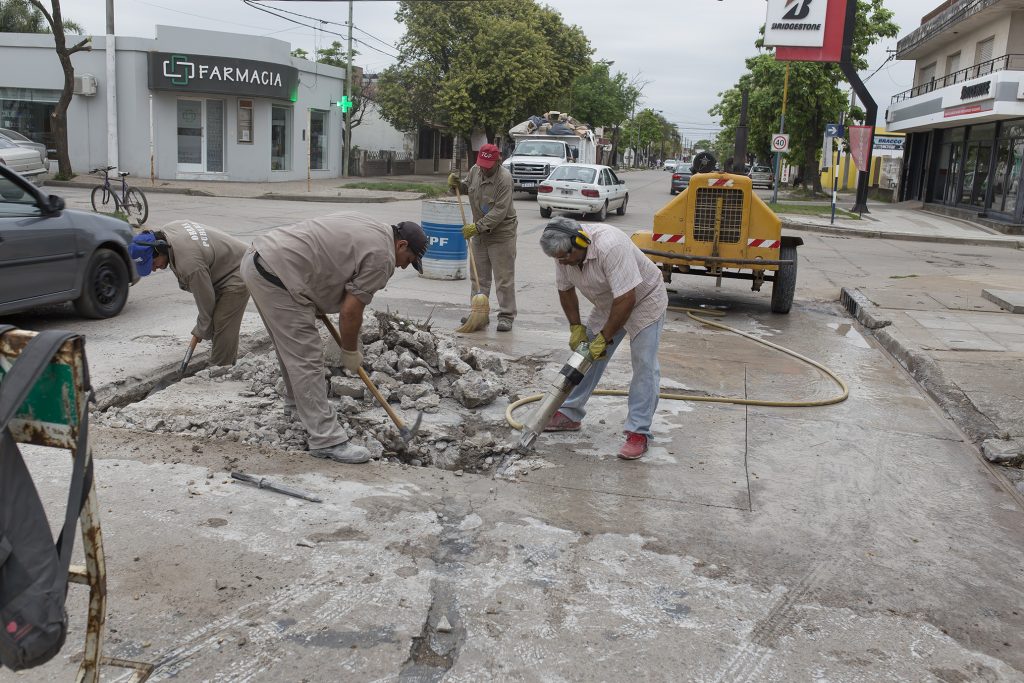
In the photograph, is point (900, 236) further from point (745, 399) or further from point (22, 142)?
point (22, 142)

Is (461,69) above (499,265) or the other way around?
above

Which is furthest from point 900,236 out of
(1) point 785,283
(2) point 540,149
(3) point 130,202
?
A: (3) point 130,202

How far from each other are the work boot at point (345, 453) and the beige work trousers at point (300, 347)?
35mm

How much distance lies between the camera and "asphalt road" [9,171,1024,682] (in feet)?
10.6

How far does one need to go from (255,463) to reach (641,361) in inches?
93.3

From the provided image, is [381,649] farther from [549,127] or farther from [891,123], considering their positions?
[891,123]

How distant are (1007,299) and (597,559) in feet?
32.8

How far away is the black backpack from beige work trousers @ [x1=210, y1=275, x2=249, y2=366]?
14.7 feet

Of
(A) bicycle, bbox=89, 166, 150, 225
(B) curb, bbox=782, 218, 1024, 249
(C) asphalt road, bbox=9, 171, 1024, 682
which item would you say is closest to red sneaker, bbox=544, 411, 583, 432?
(C) asphalt road, bbox=9, 171, 1024, 682

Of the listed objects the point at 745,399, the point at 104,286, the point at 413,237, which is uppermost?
the point at 413,237

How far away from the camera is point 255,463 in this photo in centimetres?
488

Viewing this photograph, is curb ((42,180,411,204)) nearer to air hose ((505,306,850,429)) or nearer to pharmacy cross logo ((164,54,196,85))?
Answer: pharmacy cross logo ((164,54,196,85))

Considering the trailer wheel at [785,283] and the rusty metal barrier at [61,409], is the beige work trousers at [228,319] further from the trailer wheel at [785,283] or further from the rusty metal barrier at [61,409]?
the trailer wheel at [785,283]

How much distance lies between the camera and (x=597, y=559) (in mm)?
4000
